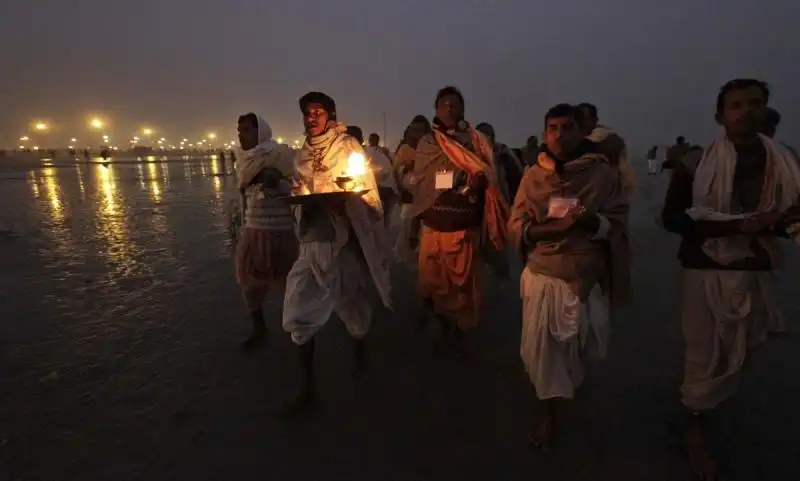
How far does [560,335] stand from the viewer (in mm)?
2777

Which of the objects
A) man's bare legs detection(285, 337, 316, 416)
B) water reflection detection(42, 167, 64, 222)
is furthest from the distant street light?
man's bare legs detection(285, 337, 316, 416)

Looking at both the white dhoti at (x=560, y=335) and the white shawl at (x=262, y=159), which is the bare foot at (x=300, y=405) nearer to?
the white dhoti at (x=560, y=335)

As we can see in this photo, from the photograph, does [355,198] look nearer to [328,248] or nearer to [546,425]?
[328,248]

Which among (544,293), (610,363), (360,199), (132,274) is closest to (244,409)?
(360,199)

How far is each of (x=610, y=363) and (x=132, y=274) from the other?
647 cm

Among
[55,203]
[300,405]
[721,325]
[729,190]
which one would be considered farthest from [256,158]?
[55,203]

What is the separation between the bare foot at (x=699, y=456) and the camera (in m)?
2.62

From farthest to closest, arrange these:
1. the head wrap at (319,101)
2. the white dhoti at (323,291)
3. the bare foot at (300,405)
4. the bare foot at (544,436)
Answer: the head wrap at (319,101), the white dhoti at (323,291), the bare foot at (300,405), the bare foot at (544,436)

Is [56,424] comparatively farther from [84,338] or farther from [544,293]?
[544,293]

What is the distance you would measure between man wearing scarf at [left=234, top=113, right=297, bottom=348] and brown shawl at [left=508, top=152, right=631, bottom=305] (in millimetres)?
2411

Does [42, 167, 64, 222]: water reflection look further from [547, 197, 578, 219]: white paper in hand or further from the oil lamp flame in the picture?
[547, 197, 578, 219]: white paper in hand

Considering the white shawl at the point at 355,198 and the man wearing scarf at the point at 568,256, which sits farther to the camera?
the white shawl at the point at 355,198

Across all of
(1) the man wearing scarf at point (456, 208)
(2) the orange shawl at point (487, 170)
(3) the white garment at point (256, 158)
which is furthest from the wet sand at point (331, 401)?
(3) the white garment at point (256, 158)

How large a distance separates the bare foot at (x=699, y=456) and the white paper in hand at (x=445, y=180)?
2.41 m
